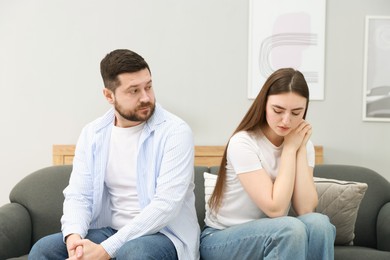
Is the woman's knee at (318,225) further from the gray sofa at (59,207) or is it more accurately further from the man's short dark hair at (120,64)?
the man's short dark hair at (120,64)

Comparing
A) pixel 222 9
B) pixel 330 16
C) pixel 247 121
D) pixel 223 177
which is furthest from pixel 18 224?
pixel 330 16

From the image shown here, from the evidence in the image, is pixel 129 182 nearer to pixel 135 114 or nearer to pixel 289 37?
pixel 135 114

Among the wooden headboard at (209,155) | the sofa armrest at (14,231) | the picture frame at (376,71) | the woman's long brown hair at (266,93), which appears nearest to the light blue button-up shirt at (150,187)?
the woman's long brown hair at (266,93)

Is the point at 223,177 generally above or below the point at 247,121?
below

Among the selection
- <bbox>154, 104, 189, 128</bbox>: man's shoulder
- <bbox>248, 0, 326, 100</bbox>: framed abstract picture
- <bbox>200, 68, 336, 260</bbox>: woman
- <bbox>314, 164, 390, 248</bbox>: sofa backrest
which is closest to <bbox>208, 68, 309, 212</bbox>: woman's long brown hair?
<bbox>200, 68, 336, 260</bbox>: woman

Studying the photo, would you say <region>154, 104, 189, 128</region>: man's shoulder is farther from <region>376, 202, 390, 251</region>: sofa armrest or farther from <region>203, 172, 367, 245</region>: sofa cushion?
<region>376, 202, 390, 251</region>: sofa armrest

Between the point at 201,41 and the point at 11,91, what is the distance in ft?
3.83

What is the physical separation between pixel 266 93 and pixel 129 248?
0.77 m

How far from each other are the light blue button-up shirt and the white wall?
872 mm

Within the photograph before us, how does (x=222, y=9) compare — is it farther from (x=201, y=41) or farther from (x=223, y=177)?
(x=223, y=177)

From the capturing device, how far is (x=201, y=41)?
291 centimetres

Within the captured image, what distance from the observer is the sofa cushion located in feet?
7.60

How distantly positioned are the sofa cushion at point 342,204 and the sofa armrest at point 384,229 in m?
0.14

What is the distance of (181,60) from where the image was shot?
2916 mm
